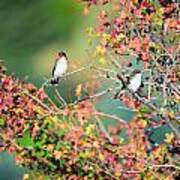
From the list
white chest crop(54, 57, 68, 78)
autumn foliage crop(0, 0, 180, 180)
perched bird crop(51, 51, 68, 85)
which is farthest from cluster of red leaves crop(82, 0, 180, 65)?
white chest crop(54, 57, 68, 78)

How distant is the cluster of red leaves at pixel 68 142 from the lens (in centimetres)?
490

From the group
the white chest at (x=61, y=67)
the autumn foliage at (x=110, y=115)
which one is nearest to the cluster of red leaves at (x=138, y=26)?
the autumn foliage at (x=110, y=115)

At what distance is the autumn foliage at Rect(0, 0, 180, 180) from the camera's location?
16.1 feet

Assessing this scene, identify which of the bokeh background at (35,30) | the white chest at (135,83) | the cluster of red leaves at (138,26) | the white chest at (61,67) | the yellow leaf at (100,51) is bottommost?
the white chest at (135,83)

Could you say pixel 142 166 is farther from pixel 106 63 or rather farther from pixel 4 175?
pixel 4 175

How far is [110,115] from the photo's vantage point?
16.3 ft

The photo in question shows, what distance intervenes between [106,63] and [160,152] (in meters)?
0.68

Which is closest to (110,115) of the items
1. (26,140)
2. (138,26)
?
(138,26)

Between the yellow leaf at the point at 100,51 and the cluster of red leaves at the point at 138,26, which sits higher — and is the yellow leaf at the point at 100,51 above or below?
below

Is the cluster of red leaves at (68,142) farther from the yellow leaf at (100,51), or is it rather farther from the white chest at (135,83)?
the yellow leaf at (100,51)

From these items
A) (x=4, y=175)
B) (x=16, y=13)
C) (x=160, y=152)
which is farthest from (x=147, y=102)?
(x=16, y=13)

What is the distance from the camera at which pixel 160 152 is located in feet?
16.4

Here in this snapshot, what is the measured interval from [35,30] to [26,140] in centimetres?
1677

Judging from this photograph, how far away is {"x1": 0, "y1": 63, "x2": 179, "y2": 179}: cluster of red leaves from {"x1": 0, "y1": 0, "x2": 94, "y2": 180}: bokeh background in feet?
46.0
